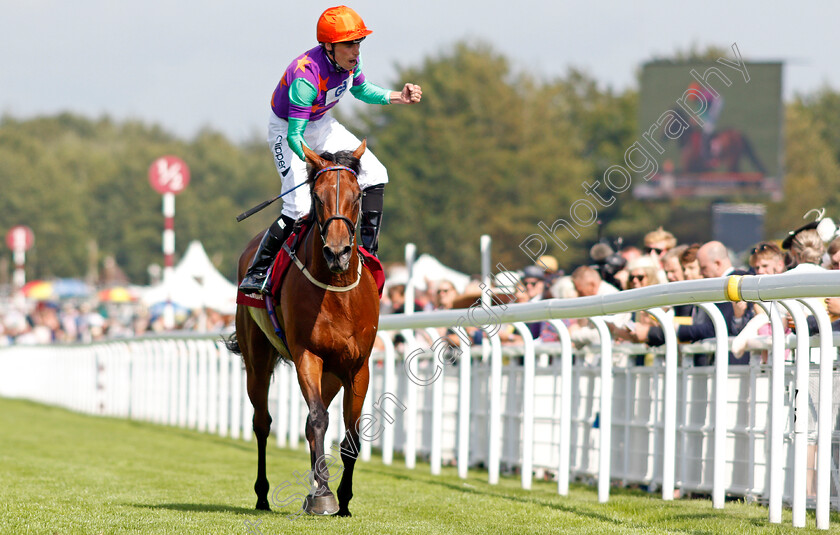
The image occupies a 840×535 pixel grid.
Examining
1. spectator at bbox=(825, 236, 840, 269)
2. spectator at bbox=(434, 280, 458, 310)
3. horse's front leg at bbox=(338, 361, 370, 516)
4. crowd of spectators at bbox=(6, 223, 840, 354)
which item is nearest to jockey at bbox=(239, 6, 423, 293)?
horse's front leg at bbox=(338, 361, 370, 516)

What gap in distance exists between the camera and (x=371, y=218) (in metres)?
6.23

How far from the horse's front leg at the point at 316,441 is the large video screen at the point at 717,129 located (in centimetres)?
2275

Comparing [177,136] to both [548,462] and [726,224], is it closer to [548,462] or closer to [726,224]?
[726,224]

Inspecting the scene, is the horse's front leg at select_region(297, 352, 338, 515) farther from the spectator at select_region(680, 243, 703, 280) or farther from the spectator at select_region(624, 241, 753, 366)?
the spectator at select_region(680, 243, 703, 280)

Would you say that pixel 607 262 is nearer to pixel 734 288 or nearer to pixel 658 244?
pixel 658 244

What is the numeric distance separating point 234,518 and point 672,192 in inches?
966

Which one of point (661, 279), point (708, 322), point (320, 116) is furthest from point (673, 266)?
point (320, 116)

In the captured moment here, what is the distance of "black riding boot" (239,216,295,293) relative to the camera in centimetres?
636

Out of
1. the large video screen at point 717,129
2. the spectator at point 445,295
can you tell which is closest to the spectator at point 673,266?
the spectator at point 445,295

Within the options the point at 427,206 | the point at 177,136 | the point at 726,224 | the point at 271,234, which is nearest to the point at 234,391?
the point at 271,234

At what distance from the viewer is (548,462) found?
8.46m

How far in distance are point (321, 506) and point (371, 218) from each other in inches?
60.4

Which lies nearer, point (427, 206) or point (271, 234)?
point (271, 234)

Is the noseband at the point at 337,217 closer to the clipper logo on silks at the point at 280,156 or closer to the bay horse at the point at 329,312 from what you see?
the bay horse at the point at 329,312
